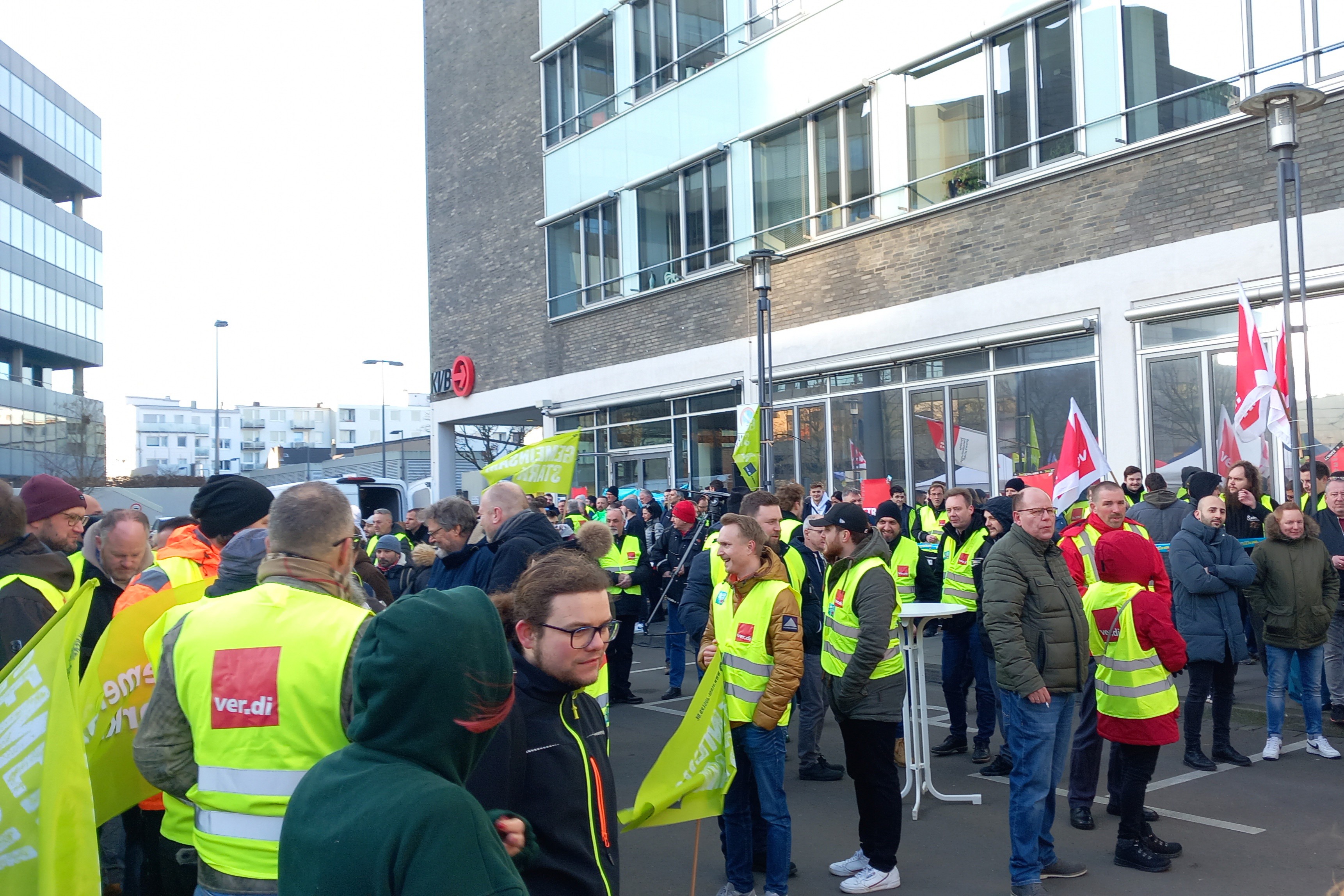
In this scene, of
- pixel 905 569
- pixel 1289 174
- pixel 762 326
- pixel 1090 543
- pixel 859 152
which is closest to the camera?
pixel 1090 543

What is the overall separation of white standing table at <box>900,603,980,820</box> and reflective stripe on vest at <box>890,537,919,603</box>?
5.93 ft

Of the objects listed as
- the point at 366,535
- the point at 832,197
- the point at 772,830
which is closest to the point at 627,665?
the point at 366,535

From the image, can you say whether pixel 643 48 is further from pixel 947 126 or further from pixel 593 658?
pixel 593 658

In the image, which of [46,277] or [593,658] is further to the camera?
[46,277]

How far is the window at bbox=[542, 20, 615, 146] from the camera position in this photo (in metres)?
23.3

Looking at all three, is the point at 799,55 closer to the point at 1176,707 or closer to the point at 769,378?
the point at 769,378

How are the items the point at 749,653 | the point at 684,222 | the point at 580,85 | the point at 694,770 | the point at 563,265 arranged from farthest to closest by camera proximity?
the point at 563,265 < the point at 580,85 < the point at 684,222 < the point at 749,653 < the point at 694,770

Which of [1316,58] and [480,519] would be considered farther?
[1316,58]

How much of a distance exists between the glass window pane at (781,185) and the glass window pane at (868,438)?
10.2 ft

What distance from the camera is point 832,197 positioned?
17875 mm

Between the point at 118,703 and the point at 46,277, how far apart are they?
65998 millimetres

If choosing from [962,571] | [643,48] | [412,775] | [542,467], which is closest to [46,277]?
[643,48]

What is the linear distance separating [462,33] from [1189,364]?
20.9m

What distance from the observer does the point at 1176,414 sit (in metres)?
13.1
